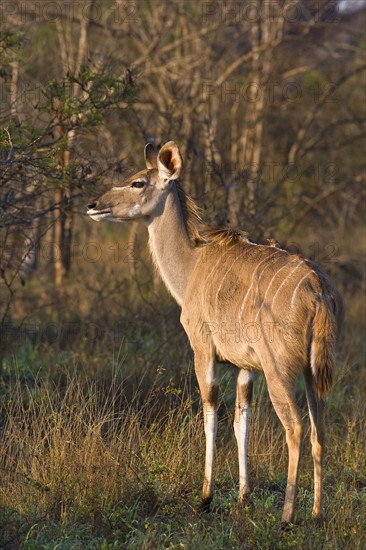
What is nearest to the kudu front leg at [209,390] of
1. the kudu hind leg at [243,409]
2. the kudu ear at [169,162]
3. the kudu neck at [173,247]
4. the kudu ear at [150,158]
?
the kudu hind leg at [243,409]

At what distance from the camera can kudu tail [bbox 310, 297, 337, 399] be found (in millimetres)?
4277

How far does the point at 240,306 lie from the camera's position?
4742 millimetres

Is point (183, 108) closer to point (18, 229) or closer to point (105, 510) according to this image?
point (18, 229)

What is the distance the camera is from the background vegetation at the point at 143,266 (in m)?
4.66

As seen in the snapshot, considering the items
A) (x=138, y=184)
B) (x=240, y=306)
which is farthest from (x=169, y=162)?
(x=240, y=306)

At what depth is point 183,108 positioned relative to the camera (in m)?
9.11

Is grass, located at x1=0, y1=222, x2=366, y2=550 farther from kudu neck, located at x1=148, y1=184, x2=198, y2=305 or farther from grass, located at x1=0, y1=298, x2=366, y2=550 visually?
kudu neck, located at x1=148, y1=184, x2=198, y2=305

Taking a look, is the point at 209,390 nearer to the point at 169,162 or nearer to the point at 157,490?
the point at 157,490

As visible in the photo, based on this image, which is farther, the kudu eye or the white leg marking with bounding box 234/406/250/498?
the kudu eye

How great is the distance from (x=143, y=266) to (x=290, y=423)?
511cm

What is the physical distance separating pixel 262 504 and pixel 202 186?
4260mm

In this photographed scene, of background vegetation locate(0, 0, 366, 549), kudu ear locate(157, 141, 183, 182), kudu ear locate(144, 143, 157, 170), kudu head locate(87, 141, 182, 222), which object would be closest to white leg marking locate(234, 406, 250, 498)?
background vegetation locate(0, 0, 366, 549)

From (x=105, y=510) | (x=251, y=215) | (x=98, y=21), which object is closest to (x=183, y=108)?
(x=251, y=215)

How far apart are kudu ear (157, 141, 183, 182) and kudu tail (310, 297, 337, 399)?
148 cm
